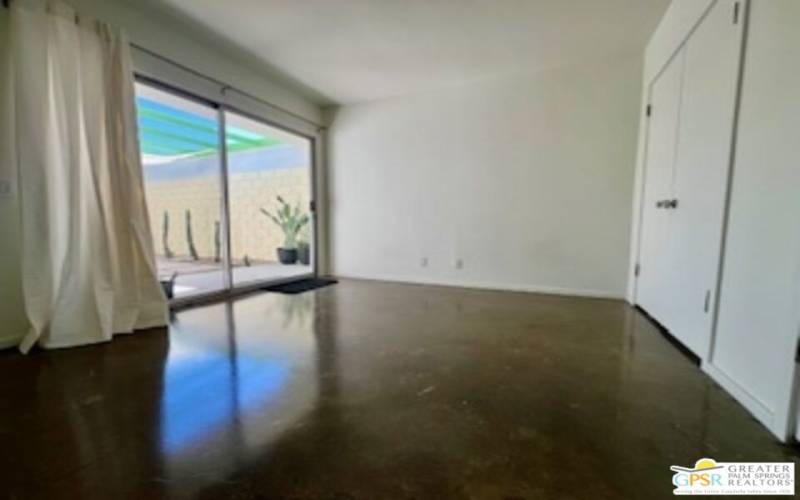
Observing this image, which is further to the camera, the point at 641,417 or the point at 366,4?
the point at 366,4

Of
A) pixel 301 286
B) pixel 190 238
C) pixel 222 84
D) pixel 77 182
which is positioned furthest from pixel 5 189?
pixel 190 238

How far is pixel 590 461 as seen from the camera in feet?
3.70

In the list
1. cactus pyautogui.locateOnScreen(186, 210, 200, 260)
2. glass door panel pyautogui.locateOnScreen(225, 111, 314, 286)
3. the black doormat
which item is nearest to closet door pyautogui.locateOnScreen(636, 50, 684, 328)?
the black doormat

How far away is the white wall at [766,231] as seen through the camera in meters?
1.27

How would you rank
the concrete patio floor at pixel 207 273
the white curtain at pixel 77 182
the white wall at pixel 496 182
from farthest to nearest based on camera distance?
1. the concrete patio floor at pixel 207 273
2. the white wall at pixel 496 182
3. the white curtain at pixel 77 182

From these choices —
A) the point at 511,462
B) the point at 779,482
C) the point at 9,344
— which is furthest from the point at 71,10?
the point at 779,482

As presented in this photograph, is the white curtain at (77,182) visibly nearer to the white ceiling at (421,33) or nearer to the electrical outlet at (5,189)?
the electrical outlet at (5,189)

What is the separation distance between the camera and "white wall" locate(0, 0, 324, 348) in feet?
6.86

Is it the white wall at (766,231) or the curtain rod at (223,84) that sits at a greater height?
the curtain rod at (223,84)

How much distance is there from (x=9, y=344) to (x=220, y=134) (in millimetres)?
2281

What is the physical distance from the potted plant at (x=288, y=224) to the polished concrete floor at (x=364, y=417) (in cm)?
356

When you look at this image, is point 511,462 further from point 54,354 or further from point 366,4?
point 366,4

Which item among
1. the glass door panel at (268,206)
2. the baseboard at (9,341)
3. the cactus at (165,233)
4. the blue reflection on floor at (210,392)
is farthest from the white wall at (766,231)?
the cactus at (165,233)

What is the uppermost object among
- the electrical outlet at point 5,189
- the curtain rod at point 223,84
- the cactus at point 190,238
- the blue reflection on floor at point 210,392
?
the curtain rod at point 223,84
